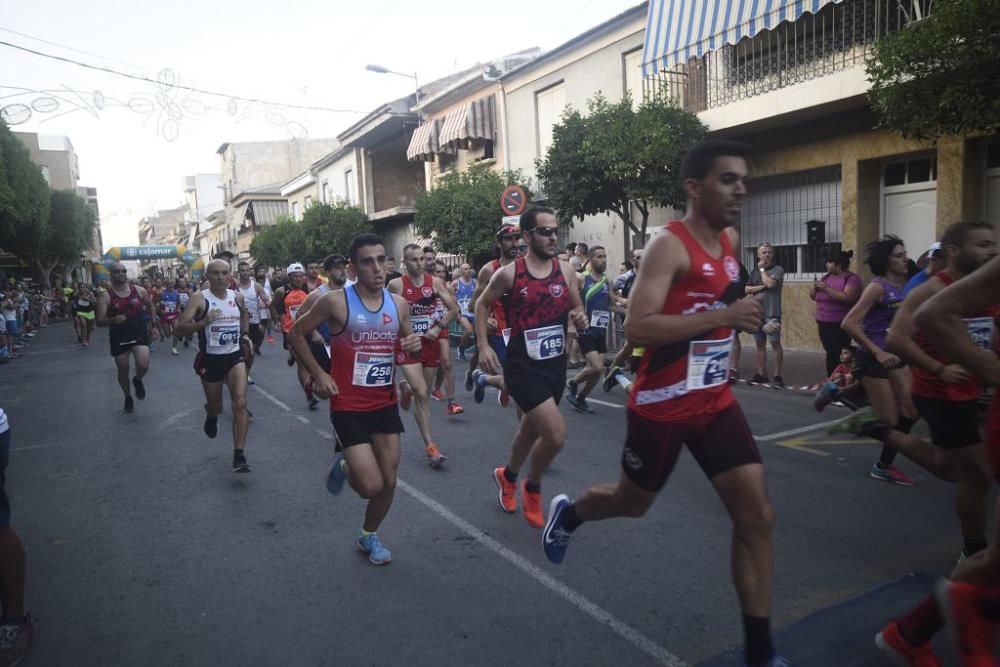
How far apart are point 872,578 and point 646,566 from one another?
1.12 m

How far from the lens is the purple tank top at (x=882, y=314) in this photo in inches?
205

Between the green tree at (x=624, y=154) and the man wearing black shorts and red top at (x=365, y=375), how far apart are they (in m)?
9.53

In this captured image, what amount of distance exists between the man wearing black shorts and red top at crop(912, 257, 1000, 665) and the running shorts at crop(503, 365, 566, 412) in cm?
257

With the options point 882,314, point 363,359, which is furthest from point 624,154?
point 363,359

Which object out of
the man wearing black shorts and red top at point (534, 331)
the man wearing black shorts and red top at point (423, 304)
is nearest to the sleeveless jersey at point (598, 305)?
the man wearing black shorts and red top at point (423, 304)

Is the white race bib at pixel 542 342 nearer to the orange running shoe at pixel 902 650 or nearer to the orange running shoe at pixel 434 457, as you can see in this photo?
the orange running shoe at pixel 434 457

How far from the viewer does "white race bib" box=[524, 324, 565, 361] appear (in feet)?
15.6

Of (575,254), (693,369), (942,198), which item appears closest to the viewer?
(693,369)

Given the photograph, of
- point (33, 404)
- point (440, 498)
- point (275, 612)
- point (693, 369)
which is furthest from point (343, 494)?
point (33, 404)

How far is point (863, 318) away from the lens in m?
5.13

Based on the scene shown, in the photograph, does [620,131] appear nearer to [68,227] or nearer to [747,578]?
[747,578]

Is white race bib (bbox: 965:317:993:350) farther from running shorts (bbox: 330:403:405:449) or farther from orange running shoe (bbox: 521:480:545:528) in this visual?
running shorts (bbox: 330:403:405:449)

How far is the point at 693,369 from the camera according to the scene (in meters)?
2.82

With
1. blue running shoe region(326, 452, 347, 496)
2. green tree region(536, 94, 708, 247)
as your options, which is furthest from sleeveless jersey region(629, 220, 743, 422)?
green tree region(536, 94, 708, 247)
